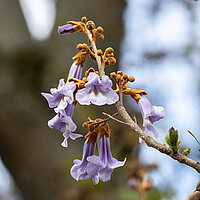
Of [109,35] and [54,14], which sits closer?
[109,35]

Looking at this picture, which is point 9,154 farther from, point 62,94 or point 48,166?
point 62,94

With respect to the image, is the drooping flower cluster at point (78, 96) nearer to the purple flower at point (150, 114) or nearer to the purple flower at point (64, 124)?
the purple flower at point (64, 124)

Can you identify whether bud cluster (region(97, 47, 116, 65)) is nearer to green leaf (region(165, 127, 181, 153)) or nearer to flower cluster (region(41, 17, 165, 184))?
flower cluster (region(41, 17, 165, 184))

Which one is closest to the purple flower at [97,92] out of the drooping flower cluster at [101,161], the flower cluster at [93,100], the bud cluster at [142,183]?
the flower cluster at [93,100]

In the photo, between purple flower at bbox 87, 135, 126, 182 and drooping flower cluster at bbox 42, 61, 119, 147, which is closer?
drooping flower cluster at bbox 42, 61, 119, 147

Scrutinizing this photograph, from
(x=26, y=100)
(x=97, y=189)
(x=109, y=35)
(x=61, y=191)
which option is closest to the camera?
(x=97, y=189)

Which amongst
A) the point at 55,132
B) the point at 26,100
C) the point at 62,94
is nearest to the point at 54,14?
the point at 26,100

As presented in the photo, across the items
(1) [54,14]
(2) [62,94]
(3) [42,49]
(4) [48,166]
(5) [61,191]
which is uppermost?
(2) [62,94]

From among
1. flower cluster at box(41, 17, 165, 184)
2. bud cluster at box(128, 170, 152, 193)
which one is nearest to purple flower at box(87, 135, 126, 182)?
flower cluster at box(41, 17, 165, 184)
